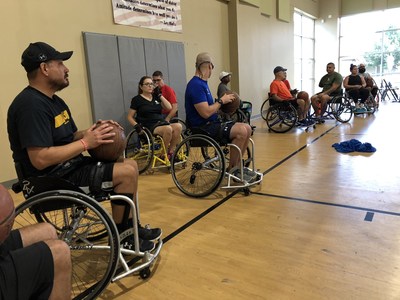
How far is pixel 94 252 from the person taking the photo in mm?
1951

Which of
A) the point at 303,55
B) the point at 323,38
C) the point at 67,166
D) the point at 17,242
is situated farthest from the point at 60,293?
the point at 323,38

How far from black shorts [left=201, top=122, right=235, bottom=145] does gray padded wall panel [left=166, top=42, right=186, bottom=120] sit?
287cm

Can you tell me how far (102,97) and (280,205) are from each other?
9.60 feet

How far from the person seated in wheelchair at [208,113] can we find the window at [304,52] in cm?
891

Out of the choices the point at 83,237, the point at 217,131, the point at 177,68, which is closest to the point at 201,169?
the point at 217,131

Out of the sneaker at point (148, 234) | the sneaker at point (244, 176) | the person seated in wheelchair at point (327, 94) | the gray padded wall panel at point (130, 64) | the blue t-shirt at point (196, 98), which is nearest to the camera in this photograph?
the sneaker at point (148, 234)

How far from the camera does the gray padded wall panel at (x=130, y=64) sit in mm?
4613

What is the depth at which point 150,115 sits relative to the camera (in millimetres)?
3791

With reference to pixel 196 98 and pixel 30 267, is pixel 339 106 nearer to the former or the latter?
pixel 196 98

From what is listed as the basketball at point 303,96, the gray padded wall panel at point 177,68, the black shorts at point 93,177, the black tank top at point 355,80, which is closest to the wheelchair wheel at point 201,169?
the black shorts at point 93,177

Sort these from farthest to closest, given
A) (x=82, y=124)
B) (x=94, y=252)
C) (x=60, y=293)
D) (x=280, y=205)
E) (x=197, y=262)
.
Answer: (x=82, y=124) → (x=280, y=205) → (x=94, y=252) → (x=197, y=262) → (x=60, y=293)

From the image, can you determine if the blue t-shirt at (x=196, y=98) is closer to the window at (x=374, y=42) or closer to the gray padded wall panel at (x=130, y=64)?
the gray padded wall panel at (x=130, y=64)

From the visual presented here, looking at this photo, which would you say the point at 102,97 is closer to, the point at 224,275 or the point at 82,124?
the point at 82,124

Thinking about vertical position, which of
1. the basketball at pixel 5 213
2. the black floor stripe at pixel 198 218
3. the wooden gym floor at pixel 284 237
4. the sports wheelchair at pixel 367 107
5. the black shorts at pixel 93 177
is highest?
the basketball at pixel 5 213
